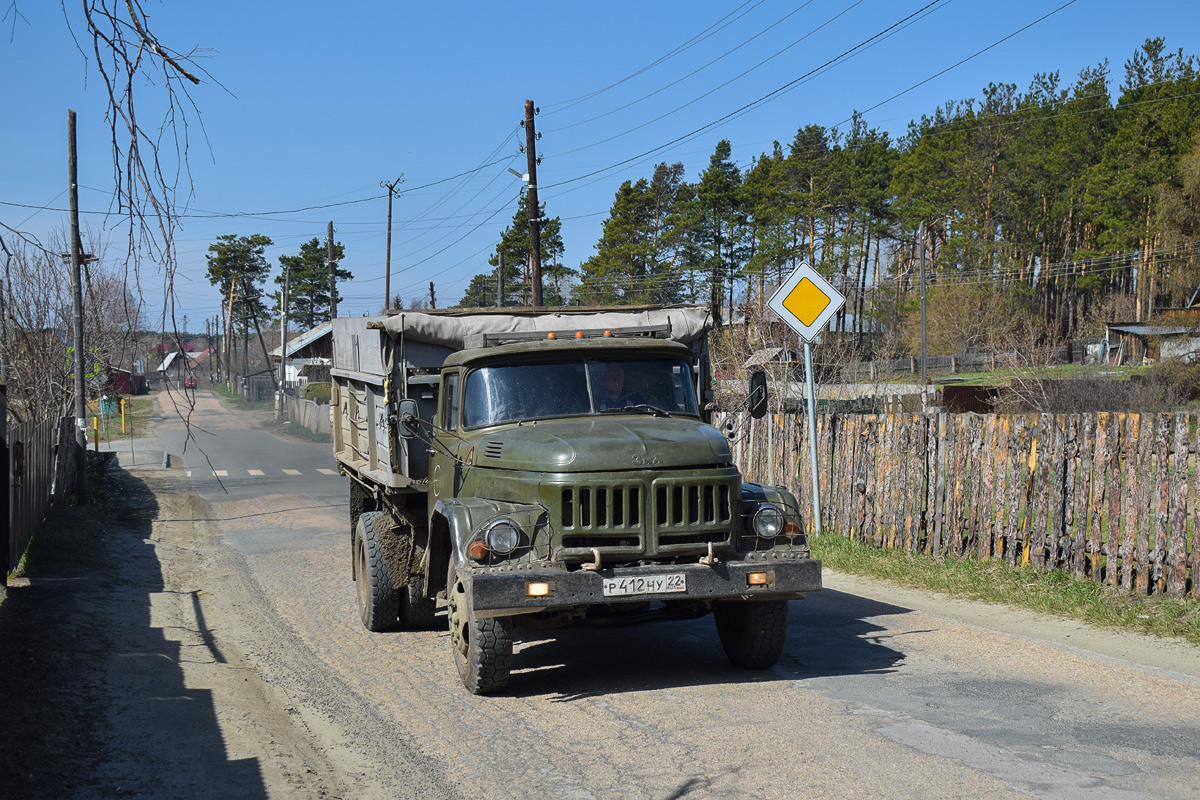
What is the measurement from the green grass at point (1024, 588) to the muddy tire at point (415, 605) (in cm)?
461

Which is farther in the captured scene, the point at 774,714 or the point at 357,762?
the point at 774,714

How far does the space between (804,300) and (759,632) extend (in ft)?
18.1

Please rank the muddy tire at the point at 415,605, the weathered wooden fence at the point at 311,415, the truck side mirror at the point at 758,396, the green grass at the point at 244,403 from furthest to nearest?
the green grass at the point at 244,403 → the weathered wooden fence at the point at 311,415 → the muddy tire at the point at 415,605 → the truck side mirror at the point at 758,396

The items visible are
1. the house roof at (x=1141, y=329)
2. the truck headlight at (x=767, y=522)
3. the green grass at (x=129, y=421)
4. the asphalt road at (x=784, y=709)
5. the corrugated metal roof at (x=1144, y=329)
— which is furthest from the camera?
the house roof at (x=1141, y=329)

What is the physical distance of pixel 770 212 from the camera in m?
66.6

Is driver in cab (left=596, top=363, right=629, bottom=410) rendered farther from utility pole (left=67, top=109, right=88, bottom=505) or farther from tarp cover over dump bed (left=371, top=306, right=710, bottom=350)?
utility pole (left=67, top=109, right=88, bottom=505)

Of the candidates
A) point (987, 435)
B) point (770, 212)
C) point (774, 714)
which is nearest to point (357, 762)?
point (774, 714)

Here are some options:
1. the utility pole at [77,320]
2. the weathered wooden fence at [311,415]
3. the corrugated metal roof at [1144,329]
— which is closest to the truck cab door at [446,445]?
the utility pole at [77,320]

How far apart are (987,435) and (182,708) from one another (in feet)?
24.7

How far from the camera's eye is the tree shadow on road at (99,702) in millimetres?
5133

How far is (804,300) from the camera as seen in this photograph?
11.6m

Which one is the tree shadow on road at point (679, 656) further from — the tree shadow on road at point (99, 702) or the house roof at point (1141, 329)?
the house roof at point (1141, 329)

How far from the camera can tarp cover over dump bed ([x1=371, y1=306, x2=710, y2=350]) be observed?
333 inches

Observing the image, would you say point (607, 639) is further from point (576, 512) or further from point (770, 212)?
point (770, 212)
